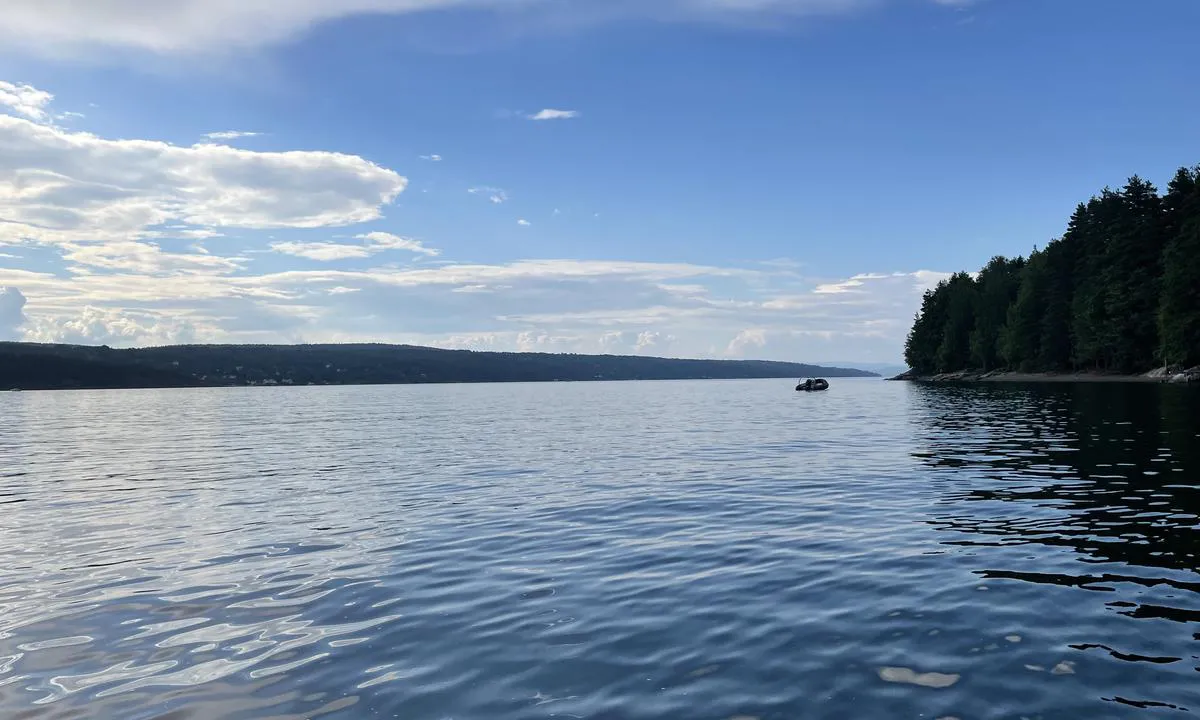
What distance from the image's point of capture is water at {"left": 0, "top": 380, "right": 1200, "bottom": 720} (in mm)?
9828

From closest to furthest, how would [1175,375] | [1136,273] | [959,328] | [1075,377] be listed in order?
[1175,375] < [1136,273] < [1075,377] < [959,328]

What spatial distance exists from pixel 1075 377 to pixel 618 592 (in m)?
144

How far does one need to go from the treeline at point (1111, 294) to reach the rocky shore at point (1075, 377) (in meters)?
1.76

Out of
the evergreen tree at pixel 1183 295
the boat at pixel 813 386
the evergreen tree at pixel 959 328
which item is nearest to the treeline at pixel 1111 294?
the evergreen tree at pixel 1183 295

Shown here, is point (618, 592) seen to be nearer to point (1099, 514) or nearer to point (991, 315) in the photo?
point (1099, 514)

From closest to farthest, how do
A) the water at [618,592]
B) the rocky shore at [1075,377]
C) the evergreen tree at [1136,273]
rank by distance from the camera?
the water at [618,592] → the rocky shore at [1075,377] → the evergreen tree at [1136,273]

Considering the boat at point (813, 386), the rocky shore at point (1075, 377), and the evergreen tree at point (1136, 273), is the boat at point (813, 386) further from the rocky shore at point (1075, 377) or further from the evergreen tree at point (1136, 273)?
the evergreen tree at point (1136, 273)

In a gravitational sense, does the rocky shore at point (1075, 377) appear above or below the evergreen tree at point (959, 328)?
below

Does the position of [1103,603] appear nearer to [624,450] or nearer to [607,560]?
[607,560]

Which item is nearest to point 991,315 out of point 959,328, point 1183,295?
point 959,328

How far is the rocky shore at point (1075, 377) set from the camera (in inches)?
3844

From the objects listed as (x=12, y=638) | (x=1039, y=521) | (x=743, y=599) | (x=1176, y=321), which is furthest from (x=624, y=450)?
(x=1176, y=321)

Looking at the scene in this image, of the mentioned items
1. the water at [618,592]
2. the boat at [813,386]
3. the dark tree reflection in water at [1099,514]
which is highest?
the boat at [813,386]

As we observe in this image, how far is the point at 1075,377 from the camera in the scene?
5192 inches
